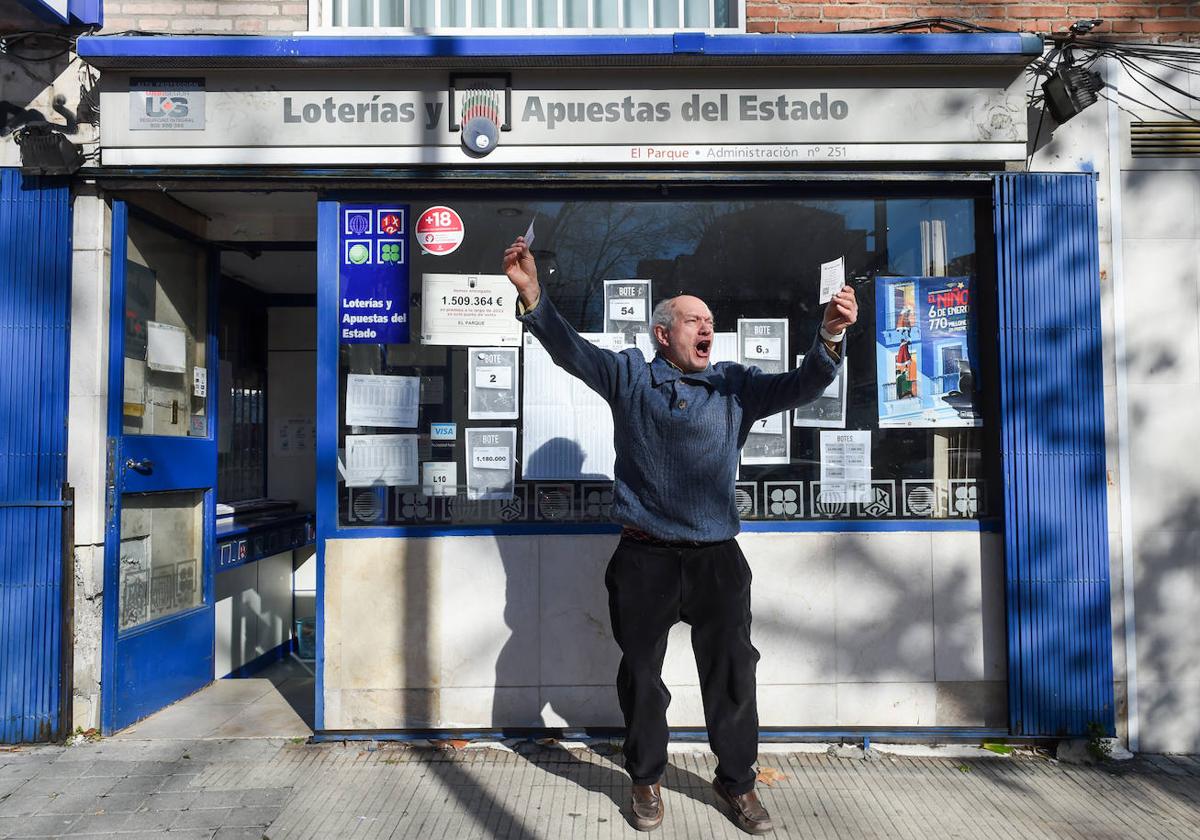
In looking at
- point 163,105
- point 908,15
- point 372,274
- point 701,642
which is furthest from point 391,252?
point 908,15

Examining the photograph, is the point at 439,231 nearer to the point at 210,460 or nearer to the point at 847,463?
the point at 210,460

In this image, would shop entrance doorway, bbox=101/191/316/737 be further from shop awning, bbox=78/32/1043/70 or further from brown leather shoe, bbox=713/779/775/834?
brown leather shoe, bbox=713/779/775/834

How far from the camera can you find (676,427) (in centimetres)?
318

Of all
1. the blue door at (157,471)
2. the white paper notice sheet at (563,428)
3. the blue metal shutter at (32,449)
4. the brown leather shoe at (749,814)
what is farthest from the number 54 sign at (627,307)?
the blue metal shutter at (32,449)

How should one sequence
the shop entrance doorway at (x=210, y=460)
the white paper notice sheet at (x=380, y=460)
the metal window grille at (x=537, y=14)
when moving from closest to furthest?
the white paper notice sheet at (x=380, y=460) → the shop entrance doorway at (x=210, y=460) → the metal window grille at (x=537, y=14)

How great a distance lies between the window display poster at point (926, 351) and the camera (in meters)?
4.28

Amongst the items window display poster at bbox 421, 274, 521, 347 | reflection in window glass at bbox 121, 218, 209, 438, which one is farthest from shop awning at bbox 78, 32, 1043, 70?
window display poster at bbox 421, 274, 521, 347

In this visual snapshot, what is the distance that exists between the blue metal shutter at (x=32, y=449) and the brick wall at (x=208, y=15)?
3.31ft

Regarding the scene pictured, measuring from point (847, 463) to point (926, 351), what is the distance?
2.43 ft

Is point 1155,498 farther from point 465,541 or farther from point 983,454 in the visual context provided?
point 465,541

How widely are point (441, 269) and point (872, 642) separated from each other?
9.83 ft

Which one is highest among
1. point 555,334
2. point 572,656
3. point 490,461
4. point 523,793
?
point 555,334

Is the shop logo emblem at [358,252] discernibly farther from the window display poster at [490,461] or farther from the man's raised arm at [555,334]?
the man's raised arm at [555,334]

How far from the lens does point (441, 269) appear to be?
14.1 ft
